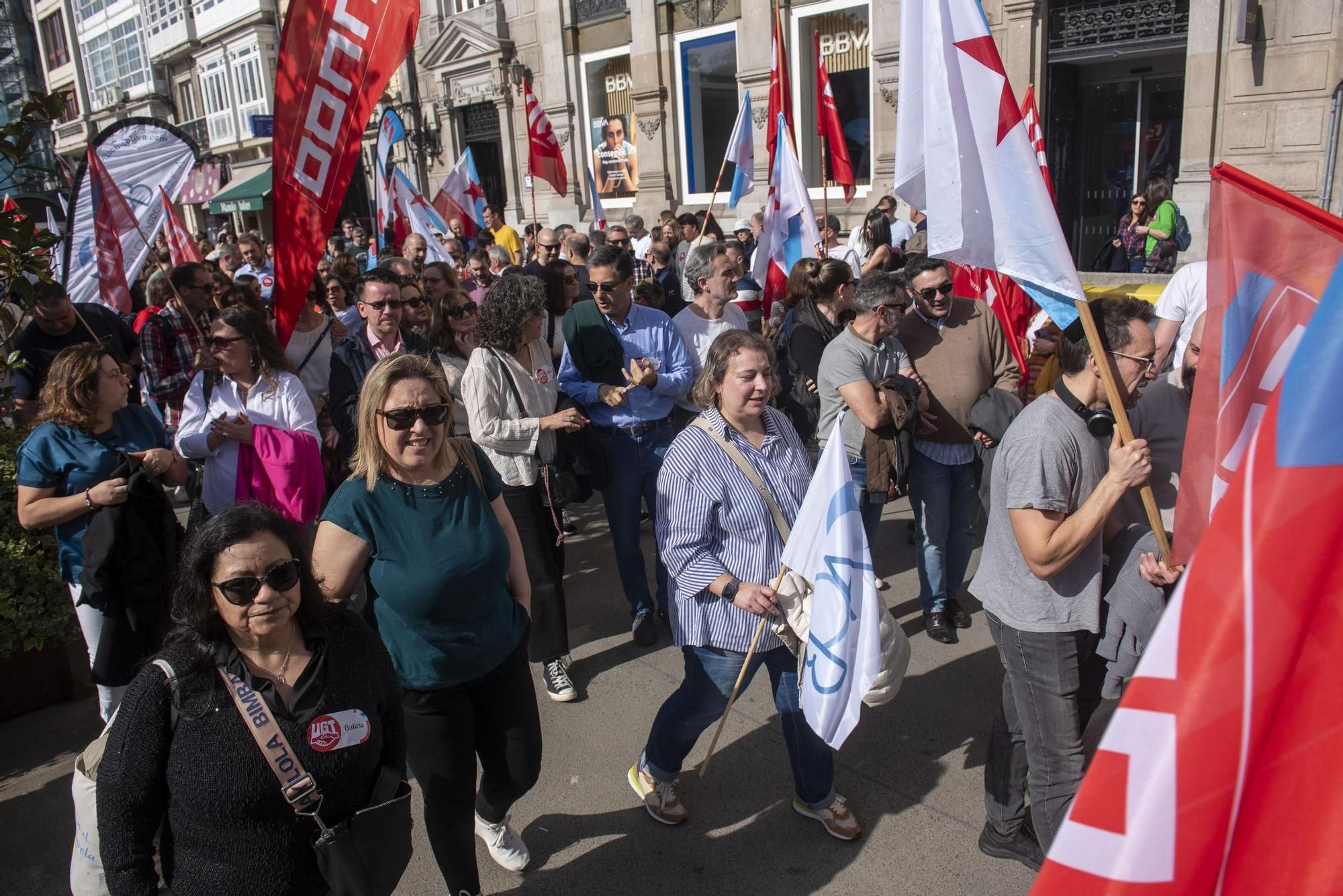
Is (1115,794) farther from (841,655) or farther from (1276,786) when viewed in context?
(841,655)

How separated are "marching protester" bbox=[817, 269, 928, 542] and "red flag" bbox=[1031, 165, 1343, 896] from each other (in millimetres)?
3042

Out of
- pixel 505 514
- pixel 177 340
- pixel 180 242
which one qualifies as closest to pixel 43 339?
pixel 177 340

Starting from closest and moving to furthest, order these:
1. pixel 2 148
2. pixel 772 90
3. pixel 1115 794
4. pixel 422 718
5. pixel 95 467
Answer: pixel 1115 794 → pixel 422 718 → pixel 95 467 → pixel 2 148 → pixel 772 90

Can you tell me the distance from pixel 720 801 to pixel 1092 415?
6.36 feet

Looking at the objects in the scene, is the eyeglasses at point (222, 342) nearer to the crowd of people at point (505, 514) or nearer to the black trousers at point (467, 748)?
the crowd of people at point (505, 514)

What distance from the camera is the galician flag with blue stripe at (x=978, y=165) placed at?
261 cm

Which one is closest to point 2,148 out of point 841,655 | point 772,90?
point 841,655

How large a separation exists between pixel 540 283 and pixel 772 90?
19.0 ft

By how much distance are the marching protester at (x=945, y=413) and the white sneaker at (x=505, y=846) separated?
2.39 m

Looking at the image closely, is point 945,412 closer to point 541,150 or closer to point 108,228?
point 108,228

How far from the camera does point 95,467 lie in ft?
11.7

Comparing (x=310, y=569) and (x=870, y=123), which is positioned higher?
(x=870, y=123)

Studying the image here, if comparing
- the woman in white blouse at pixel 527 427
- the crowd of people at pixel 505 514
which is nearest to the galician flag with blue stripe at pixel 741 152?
the crowd of people at pixel 505 514

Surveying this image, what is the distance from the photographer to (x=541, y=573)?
442 cm
